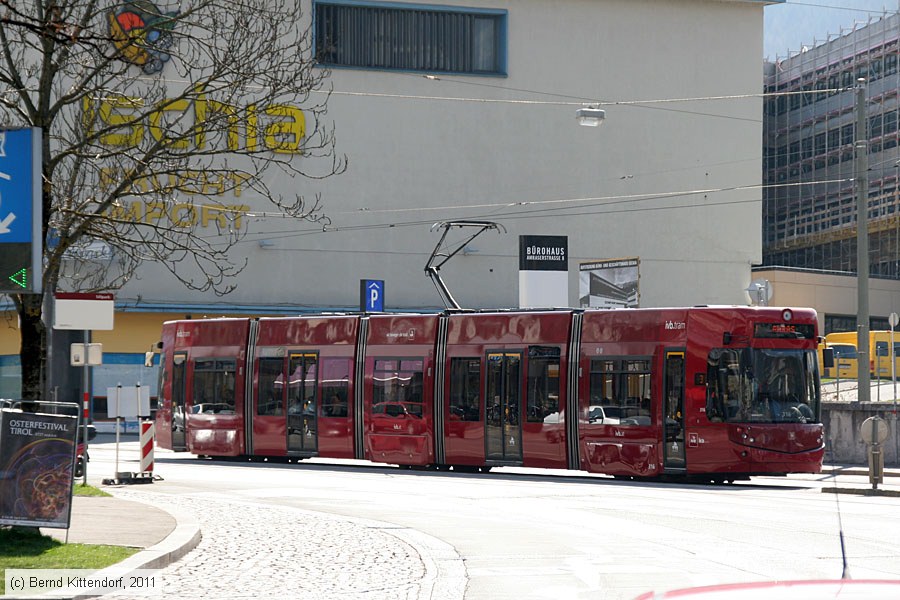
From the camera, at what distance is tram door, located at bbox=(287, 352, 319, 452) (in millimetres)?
29781

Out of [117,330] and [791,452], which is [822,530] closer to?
[791,452]

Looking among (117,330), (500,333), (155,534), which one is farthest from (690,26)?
(155,534)

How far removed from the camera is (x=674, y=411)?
24.2m

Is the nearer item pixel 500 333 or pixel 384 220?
pixel 500 333

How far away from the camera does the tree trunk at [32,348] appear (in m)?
16.1

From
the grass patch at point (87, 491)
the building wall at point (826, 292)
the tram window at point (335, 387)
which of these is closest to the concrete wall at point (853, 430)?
the tram window at point (335, 387)

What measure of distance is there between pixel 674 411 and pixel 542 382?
2858mm

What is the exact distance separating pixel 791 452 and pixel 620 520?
7761mm

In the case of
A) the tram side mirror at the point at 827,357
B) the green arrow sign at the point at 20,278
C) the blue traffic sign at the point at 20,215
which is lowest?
the tram side mirror at the point at 827,357

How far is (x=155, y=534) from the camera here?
1414 centimetres

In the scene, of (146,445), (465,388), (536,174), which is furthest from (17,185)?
(536,174)

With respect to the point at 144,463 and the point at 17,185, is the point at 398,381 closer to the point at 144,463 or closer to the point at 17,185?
the point at 144,463

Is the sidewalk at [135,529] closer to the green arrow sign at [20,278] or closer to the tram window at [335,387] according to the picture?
the green arrow sign at [20,278]

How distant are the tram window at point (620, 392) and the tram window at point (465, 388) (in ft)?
8.75
